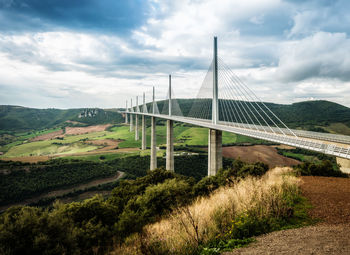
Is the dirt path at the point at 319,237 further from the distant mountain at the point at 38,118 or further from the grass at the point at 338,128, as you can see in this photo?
the distant mountain at the point at 38,118

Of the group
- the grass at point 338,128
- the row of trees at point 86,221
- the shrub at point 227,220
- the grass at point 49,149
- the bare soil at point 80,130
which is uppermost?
the grass at point 338,128

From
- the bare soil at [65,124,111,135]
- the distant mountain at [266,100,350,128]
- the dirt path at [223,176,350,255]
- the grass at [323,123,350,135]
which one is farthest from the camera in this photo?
the bare soil at [65,124,111,135]

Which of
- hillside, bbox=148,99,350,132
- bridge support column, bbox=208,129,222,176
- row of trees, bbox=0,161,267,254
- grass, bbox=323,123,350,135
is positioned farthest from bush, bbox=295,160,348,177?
grass, bbox=323,123,350,135

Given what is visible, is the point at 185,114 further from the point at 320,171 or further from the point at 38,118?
the point at 38,118

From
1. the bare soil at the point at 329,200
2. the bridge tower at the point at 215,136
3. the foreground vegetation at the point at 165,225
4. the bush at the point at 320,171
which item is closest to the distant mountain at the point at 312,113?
the bridge tower at the point at 215,136

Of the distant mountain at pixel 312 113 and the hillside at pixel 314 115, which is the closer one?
the hillside at pixel 314 115

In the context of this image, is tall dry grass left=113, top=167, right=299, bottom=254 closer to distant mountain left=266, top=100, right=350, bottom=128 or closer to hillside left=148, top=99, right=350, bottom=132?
hillside left=148, top=99, right=350, bottom=132

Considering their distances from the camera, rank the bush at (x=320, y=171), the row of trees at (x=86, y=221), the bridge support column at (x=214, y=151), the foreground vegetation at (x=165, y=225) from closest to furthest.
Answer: the foreground vegetation at (x=165, y=225) → the row of trees at (x=86, y=221) → the bush at (x=320, y=171) → the bridge support column at (x=214, y=151)

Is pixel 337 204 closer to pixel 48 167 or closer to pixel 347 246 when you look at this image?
pixel 347 246
